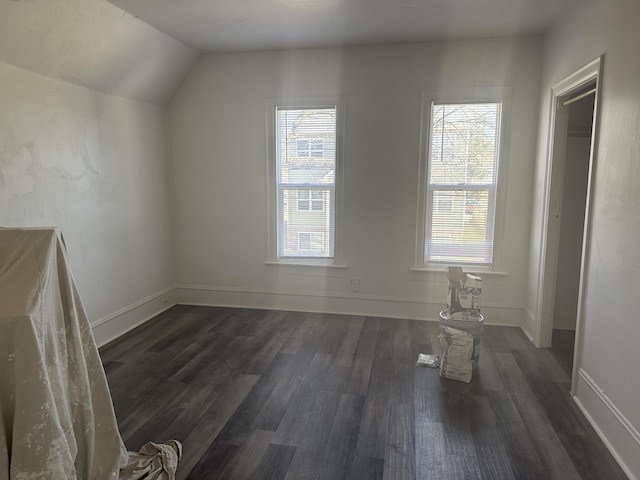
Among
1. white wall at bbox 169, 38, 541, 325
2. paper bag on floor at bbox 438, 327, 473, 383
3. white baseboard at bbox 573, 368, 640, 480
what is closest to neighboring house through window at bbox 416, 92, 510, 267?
white wall at bbox 169, 38, 541, 325

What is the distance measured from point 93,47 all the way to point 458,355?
3467mm

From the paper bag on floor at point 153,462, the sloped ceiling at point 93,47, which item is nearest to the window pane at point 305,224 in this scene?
the sloped ceiling at point 93,47

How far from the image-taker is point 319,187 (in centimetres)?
446

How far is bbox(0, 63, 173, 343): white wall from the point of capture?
2916 millimetres

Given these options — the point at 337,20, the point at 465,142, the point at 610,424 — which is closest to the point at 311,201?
the point at 465,142

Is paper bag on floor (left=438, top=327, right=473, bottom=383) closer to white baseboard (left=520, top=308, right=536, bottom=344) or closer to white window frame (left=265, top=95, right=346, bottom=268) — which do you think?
white baseboard (left=520, top=308, right=536, bottom=344)

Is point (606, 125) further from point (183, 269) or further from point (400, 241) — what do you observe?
point (183, 269)

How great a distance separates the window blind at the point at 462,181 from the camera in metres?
4.09

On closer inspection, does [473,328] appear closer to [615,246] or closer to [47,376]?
[615,246]

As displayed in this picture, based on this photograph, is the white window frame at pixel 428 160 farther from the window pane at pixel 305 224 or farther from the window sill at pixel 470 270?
the window pane at pixel 305 224

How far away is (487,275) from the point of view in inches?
166

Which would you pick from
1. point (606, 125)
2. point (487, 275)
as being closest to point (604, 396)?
point (606, 125)

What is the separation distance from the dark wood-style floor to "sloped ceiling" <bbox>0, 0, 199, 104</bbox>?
7.22 feet

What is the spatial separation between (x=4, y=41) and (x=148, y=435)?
8.10 feet
